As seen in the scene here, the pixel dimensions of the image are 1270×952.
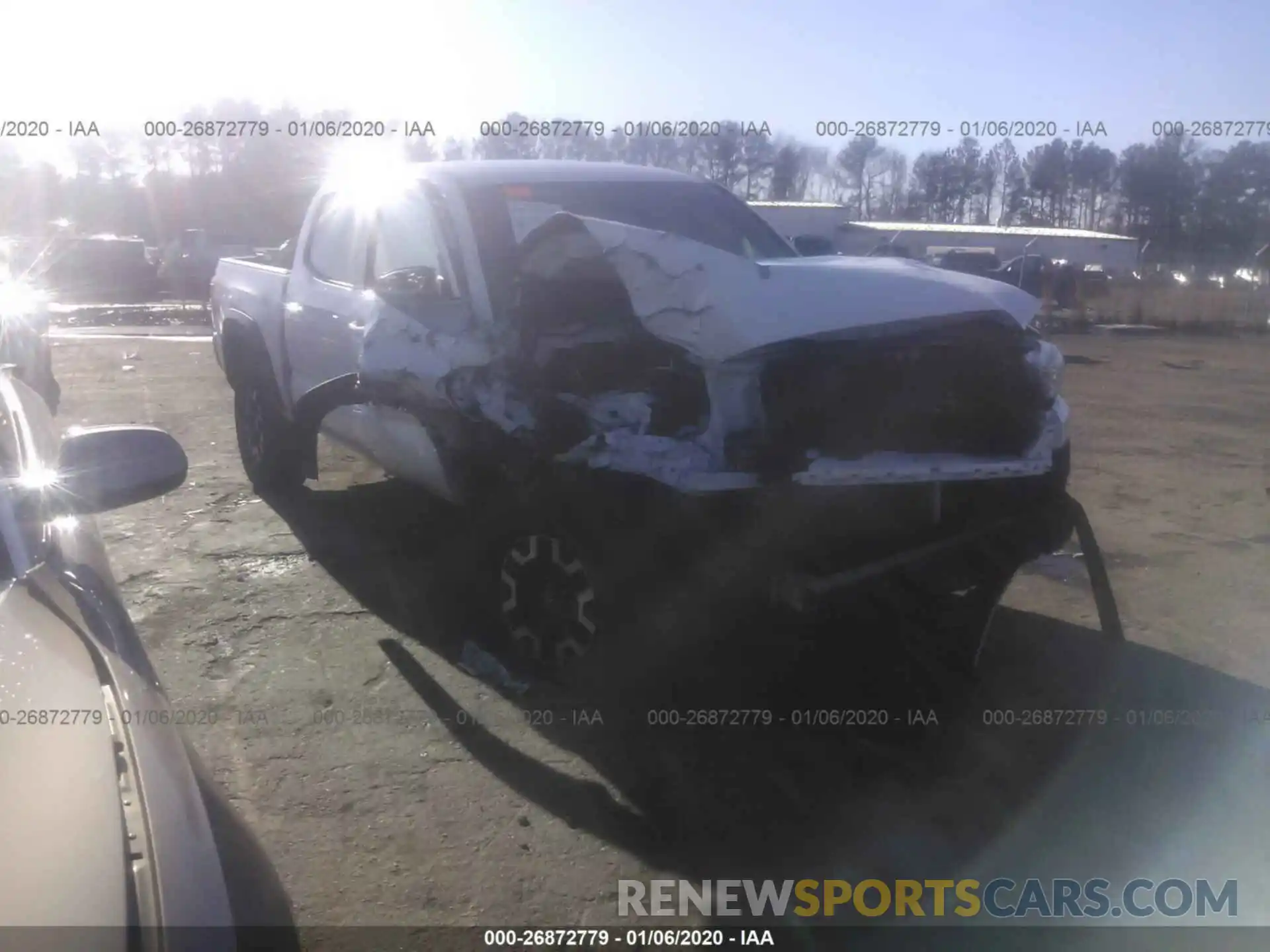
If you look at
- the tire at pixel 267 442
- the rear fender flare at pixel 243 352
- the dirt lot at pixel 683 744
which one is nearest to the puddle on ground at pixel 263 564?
the dirt lot at pixel 683 744

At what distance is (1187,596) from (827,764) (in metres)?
2.67

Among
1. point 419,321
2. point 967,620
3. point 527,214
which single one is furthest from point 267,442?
point 967,620

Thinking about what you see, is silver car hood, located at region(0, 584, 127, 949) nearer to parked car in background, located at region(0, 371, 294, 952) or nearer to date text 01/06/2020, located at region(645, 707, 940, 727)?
parked car in background, located at region(0, 371, 294, 952)

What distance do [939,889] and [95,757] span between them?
2.31 metres

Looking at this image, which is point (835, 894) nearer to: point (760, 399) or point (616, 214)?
point (760, 399)

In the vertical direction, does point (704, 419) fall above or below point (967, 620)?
above

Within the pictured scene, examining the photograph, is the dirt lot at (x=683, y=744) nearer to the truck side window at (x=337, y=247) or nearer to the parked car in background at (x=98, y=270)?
the truck side window at (x=337, y=247)

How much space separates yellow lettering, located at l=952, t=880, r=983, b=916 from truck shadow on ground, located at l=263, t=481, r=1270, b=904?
6cm

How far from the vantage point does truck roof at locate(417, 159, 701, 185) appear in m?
5.49

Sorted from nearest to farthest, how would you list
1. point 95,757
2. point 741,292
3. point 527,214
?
point 95,757 → point 741,292 → point 527,214

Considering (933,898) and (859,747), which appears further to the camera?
(859,747)

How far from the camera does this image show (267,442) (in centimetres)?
723

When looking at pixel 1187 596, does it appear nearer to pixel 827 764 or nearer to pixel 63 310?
pixel 827 764

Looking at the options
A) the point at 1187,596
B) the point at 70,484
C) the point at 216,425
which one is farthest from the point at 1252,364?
the point at 70,484
